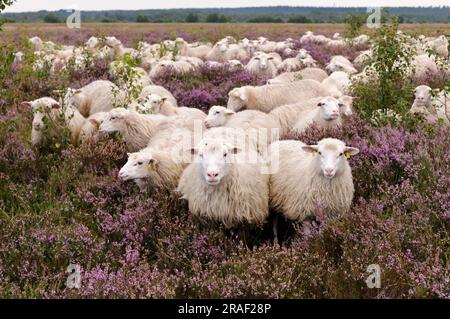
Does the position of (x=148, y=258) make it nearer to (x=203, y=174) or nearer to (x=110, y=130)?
(x=203, y=174)

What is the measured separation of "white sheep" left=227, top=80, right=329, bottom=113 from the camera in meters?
9.95

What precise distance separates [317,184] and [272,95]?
5260 mm

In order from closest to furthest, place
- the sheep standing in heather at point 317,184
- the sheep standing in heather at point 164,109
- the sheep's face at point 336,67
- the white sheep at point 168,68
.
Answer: the sheep standing in heather at point 317,184 → the sheep standing in heather at point 164,109 → the white sheep at point 168,68 → the sheep's face at point 336,67

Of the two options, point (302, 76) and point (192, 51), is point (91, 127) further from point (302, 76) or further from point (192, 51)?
point (192, 51)

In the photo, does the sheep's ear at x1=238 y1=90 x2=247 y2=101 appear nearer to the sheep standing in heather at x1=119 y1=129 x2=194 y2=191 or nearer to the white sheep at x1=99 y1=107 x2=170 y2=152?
the white sheep at x1=99 y1=107 x2=170 y2=152

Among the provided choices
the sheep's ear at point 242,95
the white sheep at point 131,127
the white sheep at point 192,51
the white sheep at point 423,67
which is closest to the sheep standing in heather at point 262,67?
the white sheep at point 423,67

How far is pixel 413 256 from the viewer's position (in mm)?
4105

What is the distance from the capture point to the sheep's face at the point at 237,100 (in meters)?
9.90

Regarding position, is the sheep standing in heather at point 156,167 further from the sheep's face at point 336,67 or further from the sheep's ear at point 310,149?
the sheep's face at point 336,67

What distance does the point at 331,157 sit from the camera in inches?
201

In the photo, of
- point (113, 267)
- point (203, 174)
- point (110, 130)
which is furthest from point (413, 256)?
point (110, 130)

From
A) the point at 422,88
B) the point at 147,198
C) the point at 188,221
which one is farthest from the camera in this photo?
the point at 422,88
